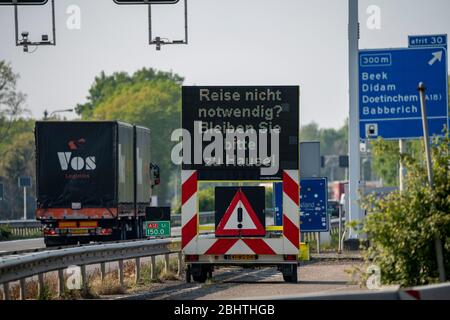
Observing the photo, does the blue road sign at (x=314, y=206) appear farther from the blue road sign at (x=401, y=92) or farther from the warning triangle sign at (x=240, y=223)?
the warning triangle sign at (x=240, y=223)

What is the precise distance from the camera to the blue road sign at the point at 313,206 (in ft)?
116

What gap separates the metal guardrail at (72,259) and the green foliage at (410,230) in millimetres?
4988

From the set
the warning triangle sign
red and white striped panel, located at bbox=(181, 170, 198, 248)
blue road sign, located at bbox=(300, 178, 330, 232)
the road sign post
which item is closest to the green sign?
blue road sign, located at bbox=(300, 178, 330, 232)

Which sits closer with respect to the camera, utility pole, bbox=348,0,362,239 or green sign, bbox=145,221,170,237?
green sign, bbox=145,221,170,237

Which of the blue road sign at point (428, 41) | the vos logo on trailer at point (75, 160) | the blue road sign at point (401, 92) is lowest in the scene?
the vos logo on trailer at point (75, 160)

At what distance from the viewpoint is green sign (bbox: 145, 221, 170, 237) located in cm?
3497

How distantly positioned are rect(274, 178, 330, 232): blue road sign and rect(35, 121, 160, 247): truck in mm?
6744

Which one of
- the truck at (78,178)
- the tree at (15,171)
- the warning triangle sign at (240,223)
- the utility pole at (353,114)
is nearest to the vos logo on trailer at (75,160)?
the truck at (78,178)

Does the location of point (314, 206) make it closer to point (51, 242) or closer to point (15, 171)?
point (51, 242)

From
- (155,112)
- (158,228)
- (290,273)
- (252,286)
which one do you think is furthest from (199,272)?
(155,112)

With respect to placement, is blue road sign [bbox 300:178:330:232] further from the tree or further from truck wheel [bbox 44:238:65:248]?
the tree

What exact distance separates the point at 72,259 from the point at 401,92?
12.1 meters

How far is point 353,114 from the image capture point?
3619cm

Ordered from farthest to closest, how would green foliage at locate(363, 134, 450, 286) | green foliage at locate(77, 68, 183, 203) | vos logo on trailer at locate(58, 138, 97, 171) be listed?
1. green foliage at locate(77, 68, 183, 203)
2. vos logo on trailer at locate(58, 138, 97, 171)
3. green foliage at locate(363, 134, 450, 286)
